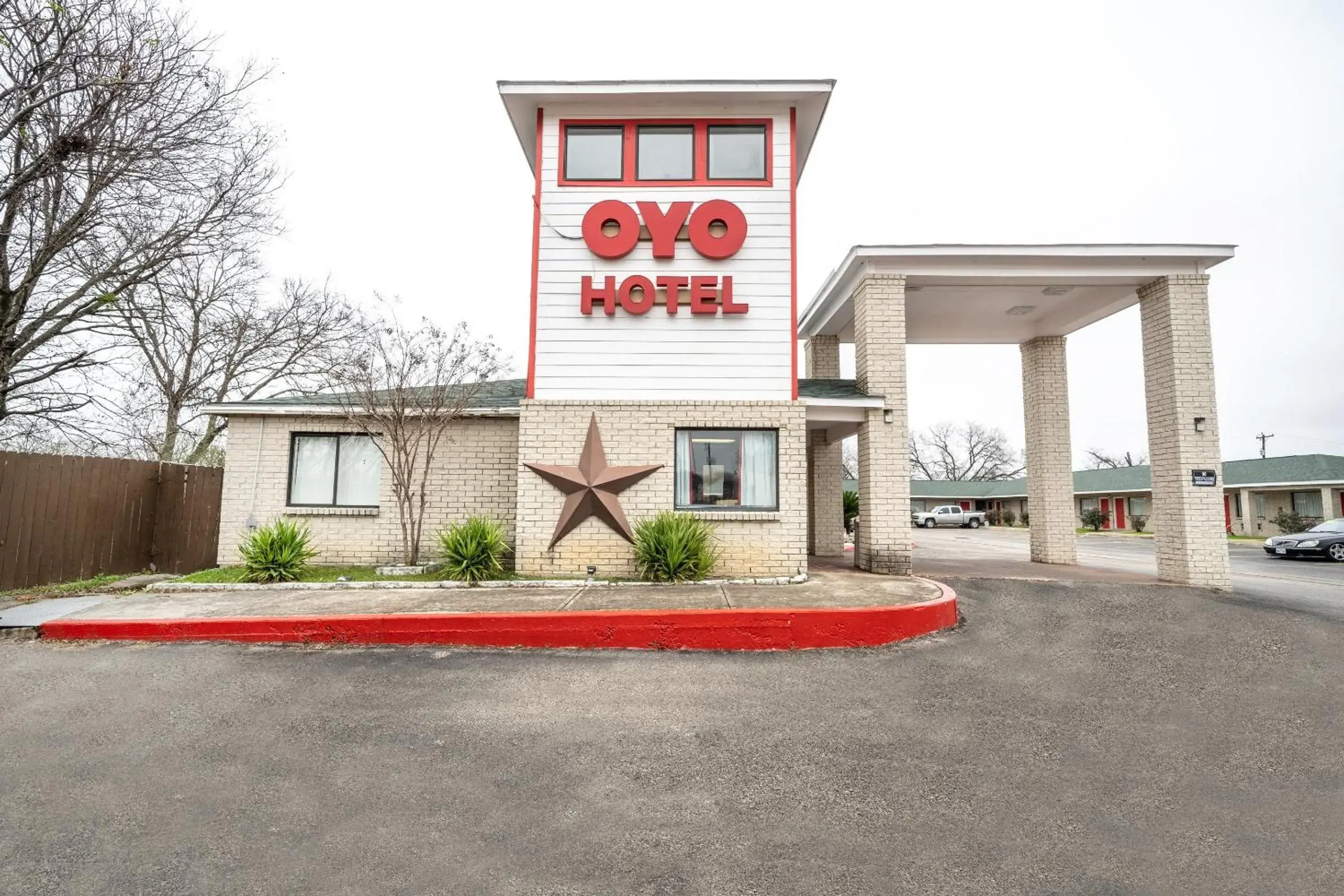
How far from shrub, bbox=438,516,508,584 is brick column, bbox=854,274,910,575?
6.00m

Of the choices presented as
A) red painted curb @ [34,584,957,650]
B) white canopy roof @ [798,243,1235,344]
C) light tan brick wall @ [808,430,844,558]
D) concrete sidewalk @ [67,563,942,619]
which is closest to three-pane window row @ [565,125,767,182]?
white canopy roof @ [798,243,1235,344]

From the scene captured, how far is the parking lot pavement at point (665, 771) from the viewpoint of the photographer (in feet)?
9.91

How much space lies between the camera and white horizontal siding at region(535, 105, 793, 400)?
1020cm

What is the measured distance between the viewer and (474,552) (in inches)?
371

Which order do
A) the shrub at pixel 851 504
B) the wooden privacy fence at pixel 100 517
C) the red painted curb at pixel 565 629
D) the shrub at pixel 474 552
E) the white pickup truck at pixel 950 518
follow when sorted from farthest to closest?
the white pickup truck at pixel 950 518 → the shrub at pixel 851 504 → the wooden privacy fence at pixel 100 517 → the shrub at pixel 474 552 → the red painted curb at pixel 565 629

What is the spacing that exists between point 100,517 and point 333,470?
4287 mm

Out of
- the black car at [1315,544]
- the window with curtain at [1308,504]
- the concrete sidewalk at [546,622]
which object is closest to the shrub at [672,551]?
the concrete sidewalk at [546,622]

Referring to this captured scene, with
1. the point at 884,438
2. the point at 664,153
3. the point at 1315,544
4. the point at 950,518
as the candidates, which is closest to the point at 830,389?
the point at 884,438

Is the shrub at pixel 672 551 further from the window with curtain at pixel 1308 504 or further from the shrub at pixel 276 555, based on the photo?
the window with curtain at pixel 1308 504

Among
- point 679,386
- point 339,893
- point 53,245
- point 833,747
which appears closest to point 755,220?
point 679,386

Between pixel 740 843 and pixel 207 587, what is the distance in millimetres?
8982

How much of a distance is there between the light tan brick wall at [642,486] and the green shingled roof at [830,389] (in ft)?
3.44

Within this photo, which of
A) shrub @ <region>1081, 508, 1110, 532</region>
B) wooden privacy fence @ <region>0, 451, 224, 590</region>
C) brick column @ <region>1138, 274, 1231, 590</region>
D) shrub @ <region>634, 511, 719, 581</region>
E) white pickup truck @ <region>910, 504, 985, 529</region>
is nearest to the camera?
shrub @ <region>634, 511, 719, 581</region>

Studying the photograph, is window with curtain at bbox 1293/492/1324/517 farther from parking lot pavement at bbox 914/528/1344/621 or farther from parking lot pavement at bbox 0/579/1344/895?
parking lot pavement at bbox 0/579/1344/895
